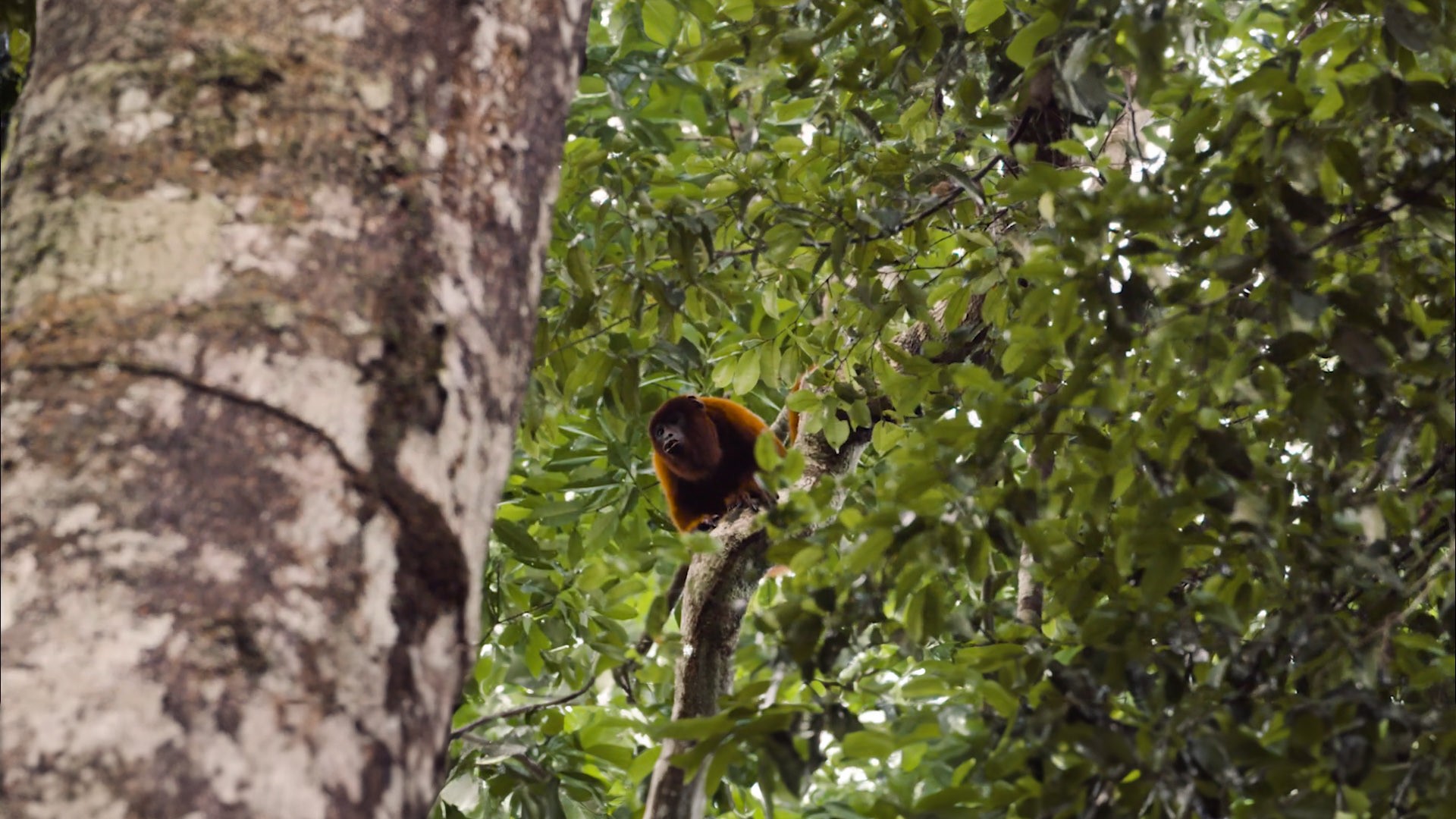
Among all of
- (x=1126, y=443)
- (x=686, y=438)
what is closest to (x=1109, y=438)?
(x=1126, y=443)

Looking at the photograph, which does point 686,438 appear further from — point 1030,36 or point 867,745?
point 867,745

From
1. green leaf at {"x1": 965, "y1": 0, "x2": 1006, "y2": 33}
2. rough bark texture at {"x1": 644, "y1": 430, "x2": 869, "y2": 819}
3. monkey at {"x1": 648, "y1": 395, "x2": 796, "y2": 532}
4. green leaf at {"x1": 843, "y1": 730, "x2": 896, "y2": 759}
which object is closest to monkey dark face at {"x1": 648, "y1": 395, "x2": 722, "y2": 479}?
monkey at {"x1": 648, "y1": 395, "x2": 796, "y2": 532}

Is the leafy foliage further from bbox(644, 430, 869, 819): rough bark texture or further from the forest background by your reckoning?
bbox(644, 430, 869, 819): rough bark texture

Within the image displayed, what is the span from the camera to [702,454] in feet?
20.8

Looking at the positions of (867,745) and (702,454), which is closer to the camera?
(867,745)

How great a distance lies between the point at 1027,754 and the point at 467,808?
2.02m

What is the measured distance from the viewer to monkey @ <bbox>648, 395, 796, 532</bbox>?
20.2 feet

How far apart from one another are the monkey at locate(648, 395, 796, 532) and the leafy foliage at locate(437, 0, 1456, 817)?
2855 millimetres

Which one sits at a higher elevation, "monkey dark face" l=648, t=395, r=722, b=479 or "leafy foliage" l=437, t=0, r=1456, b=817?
"leafy foliage" l=437, t=0, r=1456, b=817

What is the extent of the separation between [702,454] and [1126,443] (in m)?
4.25

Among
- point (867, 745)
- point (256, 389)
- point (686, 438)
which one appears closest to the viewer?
point (256, 389)

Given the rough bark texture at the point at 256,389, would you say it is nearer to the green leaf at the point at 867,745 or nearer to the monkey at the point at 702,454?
the green leaf at the point at 867,745

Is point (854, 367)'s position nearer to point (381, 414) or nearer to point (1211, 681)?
point (1211, 681)

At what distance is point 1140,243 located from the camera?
2.20 meters
